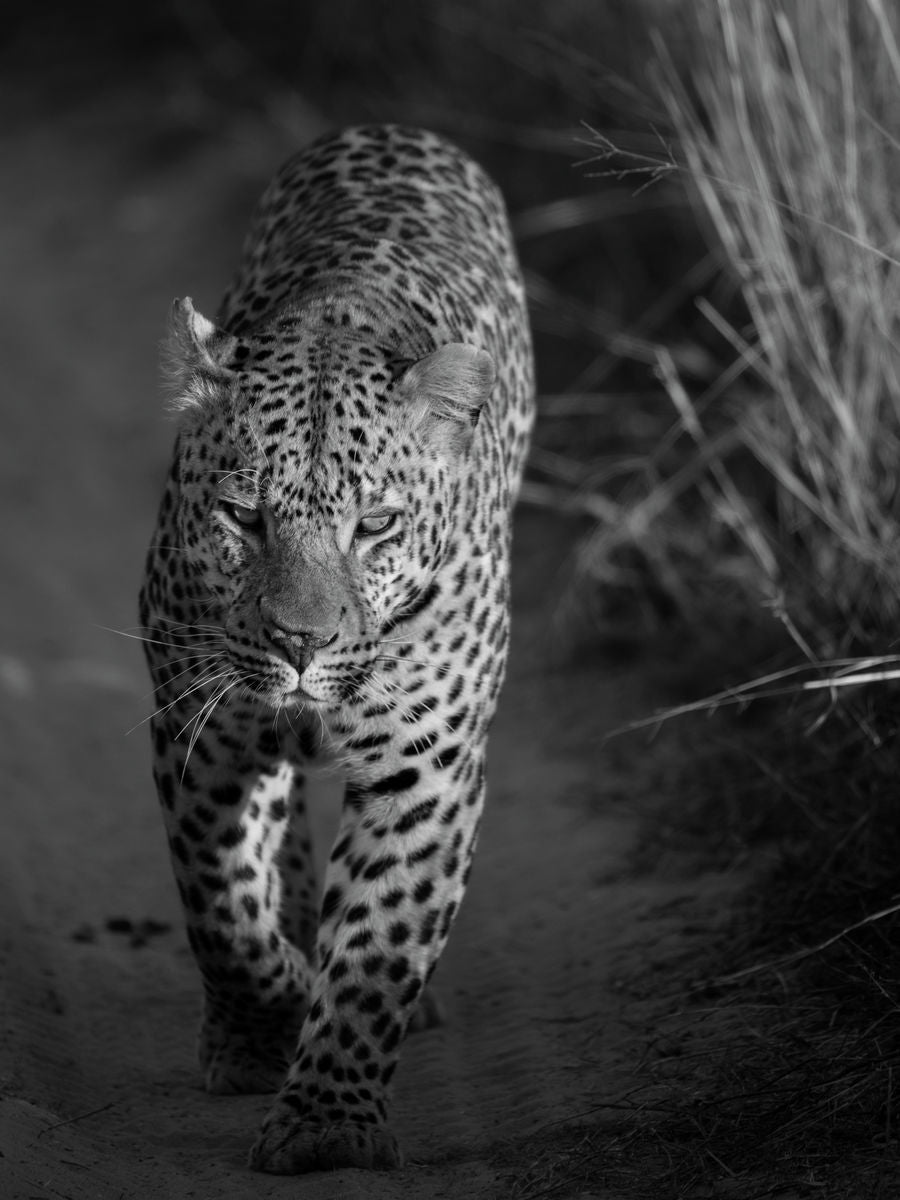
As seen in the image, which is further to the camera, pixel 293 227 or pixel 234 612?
pixel 293 227

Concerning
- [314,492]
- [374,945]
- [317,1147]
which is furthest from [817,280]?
[317,1147]

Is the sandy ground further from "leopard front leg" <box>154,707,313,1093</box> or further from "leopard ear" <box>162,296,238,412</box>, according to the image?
"leopard ear" <box>162,296,238,412</box>

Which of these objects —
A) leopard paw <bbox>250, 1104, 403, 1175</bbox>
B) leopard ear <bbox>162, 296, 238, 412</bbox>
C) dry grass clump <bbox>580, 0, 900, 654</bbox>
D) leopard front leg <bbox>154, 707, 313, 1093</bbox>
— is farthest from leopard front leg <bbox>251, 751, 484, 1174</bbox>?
dry grass clump <bbox>580, 0, 900, 654</bbox>

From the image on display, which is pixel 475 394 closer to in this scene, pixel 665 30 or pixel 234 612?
pixel 234 612

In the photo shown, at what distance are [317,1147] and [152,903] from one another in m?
2.36

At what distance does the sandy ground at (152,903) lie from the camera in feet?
15.1

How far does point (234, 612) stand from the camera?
4.51 metres

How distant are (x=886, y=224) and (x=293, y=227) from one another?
2043 mm

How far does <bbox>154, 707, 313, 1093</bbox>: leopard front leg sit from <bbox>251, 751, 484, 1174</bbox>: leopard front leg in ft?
1.29

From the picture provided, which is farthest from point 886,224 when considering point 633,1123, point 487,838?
point 633,1123

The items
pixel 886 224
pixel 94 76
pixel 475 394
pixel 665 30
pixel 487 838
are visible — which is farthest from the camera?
pixel 94 76

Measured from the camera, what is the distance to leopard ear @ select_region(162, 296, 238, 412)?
4688 mm

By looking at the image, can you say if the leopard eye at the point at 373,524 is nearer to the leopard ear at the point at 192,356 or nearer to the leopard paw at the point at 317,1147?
the leopard ear at the point at 192,356

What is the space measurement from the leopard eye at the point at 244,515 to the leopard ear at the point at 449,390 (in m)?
0.49
